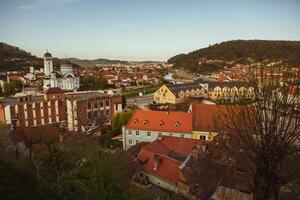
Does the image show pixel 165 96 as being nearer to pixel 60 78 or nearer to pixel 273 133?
pixel 60 78

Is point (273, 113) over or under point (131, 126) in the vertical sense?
over

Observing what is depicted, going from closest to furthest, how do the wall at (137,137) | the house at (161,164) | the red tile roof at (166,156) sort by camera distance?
the house at (161,164), the red tile roof at (166,156), the wall at (137,137)

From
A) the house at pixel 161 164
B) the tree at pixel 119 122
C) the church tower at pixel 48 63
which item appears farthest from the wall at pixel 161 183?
the church tower at pixel 48 63

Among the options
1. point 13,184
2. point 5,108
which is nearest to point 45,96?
point 5,108

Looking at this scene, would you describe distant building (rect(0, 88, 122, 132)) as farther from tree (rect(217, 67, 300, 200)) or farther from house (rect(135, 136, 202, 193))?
tree (rect(217, 67, 300, 200))

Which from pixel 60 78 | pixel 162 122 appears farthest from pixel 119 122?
pixel 60 78

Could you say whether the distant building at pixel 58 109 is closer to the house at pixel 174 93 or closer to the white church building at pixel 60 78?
the house at pixel 174 93

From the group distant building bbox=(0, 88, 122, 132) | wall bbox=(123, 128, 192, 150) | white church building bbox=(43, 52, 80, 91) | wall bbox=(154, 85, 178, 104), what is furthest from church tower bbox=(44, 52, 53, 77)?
wall bbox=(123, 128, 192, 150)

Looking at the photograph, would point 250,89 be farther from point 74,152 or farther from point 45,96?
point 45,96
